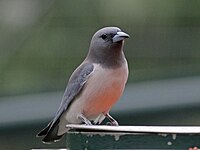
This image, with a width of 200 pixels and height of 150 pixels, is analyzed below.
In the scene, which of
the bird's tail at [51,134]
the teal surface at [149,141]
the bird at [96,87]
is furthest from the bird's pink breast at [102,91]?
the teal surface at [149,141]

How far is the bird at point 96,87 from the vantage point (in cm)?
367

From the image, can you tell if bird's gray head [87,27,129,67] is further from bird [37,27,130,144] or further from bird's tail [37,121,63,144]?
bird's tail [37,121,63,144]

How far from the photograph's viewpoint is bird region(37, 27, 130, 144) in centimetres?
367

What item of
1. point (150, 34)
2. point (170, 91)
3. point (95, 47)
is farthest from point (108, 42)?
point (150, 34)

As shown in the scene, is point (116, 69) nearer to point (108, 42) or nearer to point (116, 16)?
point (108, 42)

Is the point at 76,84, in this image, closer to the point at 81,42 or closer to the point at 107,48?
the point at 107,48

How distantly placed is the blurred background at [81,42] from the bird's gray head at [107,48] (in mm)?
1350

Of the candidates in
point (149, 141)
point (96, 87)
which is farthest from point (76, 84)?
point (149, 141)

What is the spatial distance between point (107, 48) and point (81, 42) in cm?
269

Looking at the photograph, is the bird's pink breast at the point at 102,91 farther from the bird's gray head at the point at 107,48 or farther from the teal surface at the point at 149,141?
the teal surface at the point at 149,141

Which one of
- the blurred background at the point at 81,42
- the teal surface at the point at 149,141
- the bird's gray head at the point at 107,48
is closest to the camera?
the teal surface at the point at 149,141

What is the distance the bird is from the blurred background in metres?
1.37

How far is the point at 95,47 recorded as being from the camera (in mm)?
3812

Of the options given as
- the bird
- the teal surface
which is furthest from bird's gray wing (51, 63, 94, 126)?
the teal surface
